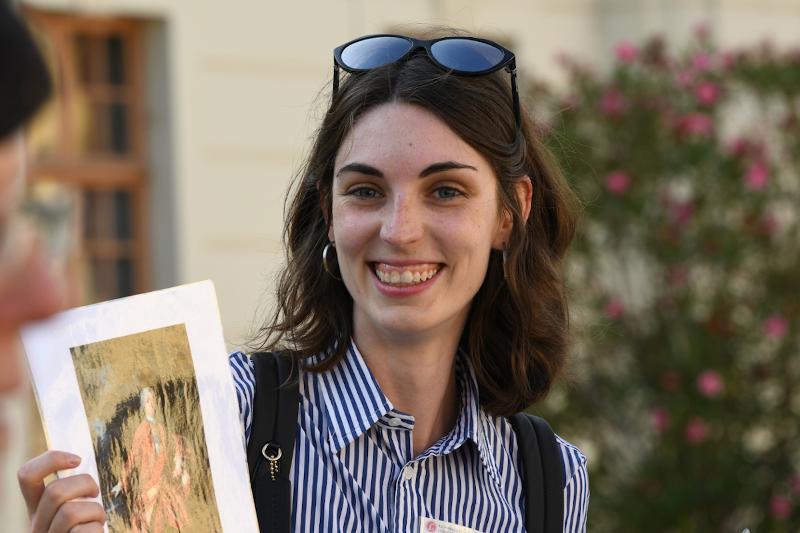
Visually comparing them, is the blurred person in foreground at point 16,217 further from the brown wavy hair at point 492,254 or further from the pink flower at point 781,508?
the pink flower at point 781,508

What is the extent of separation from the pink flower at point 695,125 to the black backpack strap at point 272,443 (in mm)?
5323

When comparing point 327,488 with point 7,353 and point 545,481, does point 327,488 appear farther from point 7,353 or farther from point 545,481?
point 7,353

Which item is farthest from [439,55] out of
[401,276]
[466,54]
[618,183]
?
[618,183]

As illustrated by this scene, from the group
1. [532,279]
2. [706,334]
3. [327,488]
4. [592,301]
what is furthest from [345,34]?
[327,488]

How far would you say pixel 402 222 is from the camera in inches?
94.2

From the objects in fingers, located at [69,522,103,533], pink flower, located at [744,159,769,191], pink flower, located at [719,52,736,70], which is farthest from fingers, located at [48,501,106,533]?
pink flower, located at [719,52,736,70]

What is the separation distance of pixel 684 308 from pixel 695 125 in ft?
3.10

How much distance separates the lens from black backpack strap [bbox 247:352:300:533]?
2.22 meters

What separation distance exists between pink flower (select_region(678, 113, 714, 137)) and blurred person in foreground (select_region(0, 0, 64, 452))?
6912 mm

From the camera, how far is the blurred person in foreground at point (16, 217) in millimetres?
678

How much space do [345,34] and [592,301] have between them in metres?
2.27

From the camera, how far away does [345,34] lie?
8.48 m

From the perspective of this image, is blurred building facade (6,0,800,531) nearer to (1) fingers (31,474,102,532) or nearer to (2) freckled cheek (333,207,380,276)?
(2) freckled cheek (333,207,380,276)

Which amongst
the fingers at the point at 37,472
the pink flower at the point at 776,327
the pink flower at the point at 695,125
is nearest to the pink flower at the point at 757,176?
the pink flower at the point at 695,125
